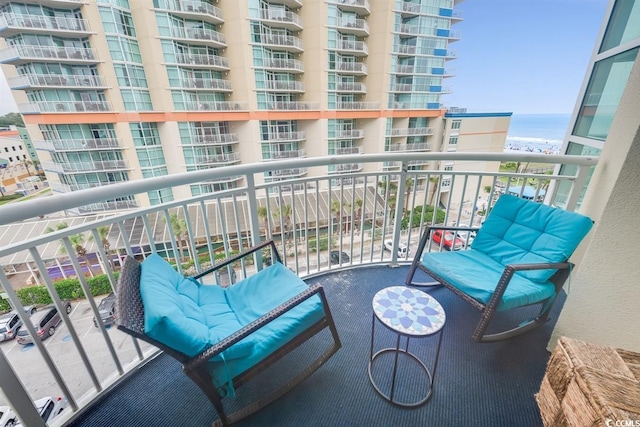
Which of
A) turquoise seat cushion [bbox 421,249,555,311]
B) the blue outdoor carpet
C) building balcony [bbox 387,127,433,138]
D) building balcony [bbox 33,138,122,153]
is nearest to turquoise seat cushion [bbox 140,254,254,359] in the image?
the blue outdoor carpet

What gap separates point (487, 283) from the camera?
1504 millimetres

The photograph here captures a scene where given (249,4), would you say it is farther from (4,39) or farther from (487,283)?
(487,283)

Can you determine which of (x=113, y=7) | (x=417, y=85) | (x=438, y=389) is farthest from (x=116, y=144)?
(x=417, y=85)

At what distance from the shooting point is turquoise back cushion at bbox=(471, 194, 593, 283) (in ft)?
4.81

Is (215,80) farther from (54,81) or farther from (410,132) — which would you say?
(410,132)

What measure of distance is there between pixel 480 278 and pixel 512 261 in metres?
0.33

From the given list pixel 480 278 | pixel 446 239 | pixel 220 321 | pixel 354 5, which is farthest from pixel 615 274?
pixel 354 5

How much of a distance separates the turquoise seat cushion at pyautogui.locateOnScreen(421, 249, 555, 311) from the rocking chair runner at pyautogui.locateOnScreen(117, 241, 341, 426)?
2.74 ft

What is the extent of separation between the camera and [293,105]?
9805 millimetres

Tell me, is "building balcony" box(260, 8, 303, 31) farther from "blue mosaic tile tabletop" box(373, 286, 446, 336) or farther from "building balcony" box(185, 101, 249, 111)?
"blue mosaic tile tabletop" box(373, 286, 446, 336)

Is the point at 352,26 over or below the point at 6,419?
over

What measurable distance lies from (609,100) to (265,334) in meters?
3.13

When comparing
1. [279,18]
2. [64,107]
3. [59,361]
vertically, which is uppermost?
[279,18]

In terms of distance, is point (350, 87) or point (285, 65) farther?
point (350, 87)
